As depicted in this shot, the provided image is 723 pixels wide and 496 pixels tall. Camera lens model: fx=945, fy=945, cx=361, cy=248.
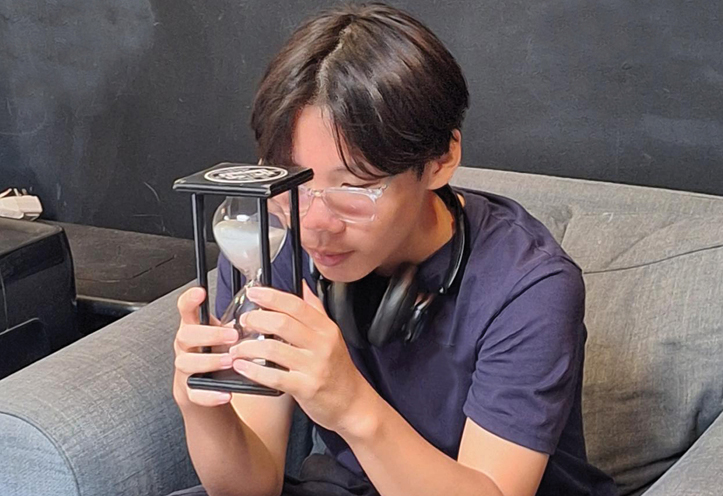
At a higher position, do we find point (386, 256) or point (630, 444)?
point (386, 256)

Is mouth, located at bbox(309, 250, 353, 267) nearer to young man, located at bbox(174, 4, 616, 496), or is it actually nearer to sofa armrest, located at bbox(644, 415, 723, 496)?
young man, located at bbox(174, 4, 616, 496)

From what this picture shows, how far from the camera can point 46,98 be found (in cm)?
210

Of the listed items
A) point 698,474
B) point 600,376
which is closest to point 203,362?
point 698,474

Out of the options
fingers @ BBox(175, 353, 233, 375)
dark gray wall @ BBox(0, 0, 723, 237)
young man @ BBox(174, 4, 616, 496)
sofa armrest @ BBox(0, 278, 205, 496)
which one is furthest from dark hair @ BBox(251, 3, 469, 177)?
dark gray wall @ BBox(0, 0, 723, 237)

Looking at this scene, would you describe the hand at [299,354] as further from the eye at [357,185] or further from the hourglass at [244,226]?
the eye at [357,185]

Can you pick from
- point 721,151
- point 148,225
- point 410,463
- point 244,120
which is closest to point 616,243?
point 721,151

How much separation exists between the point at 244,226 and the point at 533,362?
0.34 m

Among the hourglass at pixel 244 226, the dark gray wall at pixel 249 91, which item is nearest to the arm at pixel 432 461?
the hourglass at pixel 244 226

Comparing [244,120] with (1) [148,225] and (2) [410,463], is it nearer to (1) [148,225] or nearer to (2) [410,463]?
(1) [148,225]

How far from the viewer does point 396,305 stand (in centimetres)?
101

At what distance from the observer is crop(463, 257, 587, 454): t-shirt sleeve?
37.3 inches

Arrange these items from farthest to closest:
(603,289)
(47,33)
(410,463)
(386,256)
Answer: (47,33), (603,289), (386,256), (410,463)

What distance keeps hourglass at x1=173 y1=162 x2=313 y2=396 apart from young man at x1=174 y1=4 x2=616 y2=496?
19 mm

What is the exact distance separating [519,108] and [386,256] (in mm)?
754
